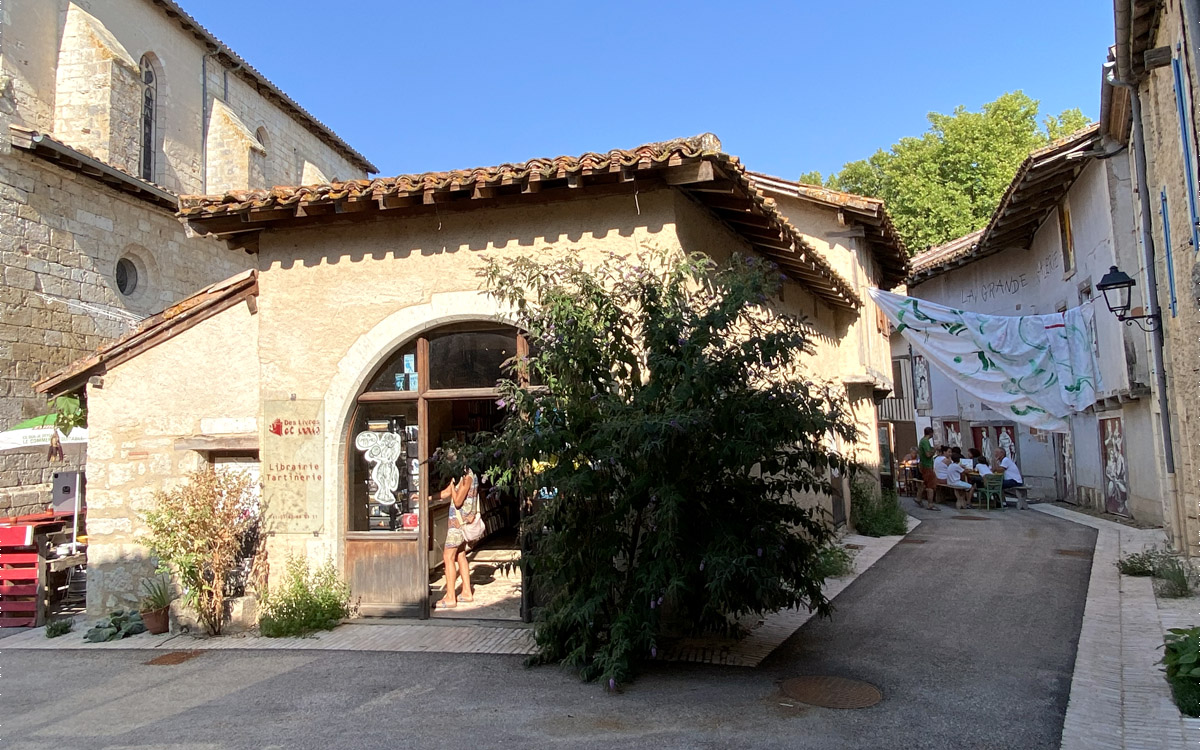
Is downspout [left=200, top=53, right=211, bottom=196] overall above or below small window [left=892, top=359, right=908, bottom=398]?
above

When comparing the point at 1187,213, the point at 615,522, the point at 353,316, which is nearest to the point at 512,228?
the point at 353,316

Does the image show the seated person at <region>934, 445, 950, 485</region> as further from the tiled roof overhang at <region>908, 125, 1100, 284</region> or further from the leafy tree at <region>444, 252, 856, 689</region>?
the leafy tree at <region>444, 252, 856, 689</region>

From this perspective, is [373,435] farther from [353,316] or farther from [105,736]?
[105,736]

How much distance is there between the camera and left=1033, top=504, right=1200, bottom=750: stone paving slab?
406 cm

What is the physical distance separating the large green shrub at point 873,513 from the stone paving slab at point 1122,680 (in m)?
4.09

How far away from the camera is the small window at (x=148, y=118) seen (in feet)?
51.1

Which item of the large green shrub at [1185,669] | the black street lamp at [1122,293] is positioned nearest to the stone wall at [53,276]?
the large green shrub at [1185,669]

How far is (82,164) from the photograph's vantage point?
11922 millimetres

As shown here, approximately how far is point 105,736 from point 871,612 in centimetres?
616

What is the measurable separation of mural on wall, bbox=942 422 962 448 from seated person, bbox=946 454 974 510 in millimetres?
4441

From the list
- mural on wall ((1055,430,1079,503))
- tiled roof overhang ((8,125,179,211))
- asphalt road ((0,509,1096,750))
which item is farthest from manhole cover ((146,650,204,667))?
mural on wall ((1055,430,1079,503))

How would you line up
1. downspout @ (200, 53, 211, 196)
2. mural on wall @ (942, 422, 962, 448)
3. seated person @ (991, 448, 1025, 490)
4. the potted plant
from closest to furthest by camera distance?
the potted plant → seated person @ (991, 448, 1025, 490) → downspout @ (200, 53, 211, 196) → mural on wall @ (942, 422, 962, 448)

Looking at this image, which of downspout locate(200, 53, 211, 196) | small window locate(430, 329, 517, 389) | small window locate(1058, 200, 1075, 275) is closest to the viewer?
small window locate(430, 329, 517, 389)

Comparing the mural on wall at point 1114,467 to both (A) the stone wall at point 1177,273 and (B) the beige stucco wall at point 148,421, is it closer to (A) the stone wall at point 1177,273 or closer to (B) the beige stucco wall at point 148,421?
(A) the stone wall at point 1177,273
